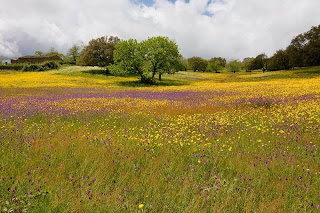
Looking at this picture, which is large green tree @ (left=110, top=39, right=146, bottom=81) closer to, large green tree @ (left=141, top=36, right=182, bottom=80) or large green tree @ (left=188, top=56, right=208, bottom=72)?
large green tree @ (left=141, top=36, right=182, bottom=80)

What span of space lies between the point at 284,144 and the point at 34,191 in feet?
19.7

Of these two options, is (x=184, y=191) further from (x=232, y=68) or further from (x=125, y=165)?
(x=232, y=68)

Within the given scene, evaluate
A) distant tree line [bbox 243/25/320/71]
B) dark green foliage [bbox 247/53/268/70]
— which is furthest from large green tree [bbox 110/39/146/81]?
dark green foliage [bbox 247/53/268/70]

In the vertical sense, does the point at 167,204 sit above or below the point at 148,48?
below

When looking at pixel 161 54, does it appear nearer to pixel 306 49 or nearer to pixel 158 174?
pixel 306 49

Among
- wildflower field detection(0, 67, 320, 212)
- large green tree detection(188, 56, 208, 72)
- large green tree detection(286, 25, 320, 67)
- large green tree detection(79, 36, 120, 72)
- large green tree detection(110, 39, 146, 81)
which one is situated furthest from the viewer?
large green tree detection(188, 56, 208, 72)

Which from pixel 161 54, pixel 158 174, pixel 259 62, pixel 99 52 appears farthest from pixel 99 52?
pixel 259 62

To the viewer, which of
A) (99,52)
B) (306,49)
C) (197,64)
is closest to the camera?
(306,49)

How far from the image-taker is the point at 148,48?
143 feet

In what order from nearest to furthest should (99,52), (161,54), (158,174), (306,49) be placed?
(158,174) < (161,54) < (306,49) < (99,52)

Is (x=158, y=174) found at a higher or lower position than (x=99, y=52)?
lower

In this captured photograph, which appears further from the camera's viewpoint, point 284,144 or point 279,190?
point 284,144

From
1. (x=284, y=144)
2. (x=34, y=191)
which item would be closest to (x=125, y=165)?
(x=34, y=191)

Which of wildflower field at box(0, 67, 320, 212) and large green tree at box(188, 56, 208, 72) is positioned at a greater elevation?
large green tree at box(188, 56, 208, 72)
